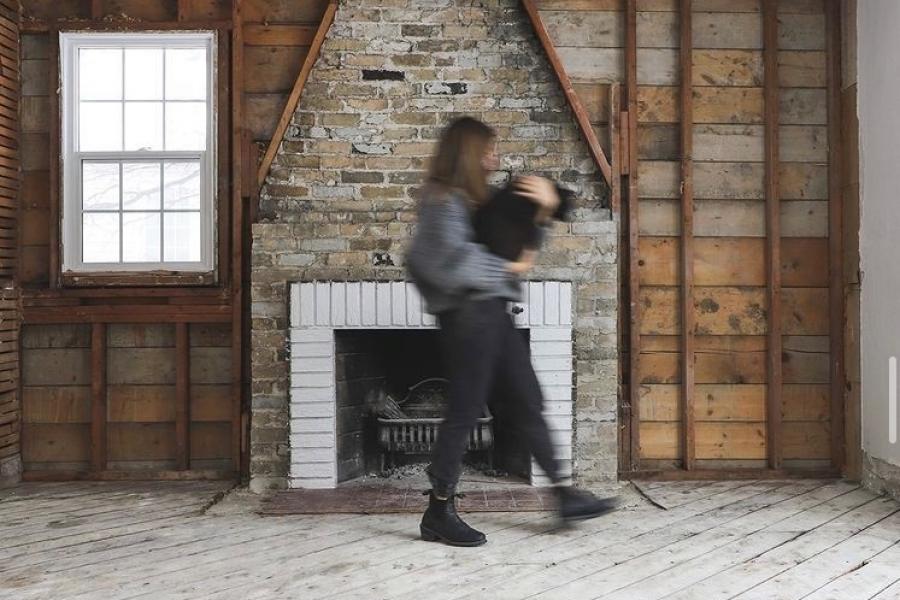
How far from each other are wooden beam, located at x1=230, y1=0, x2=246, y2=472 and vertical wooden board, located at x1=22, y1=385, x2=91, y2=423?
0.81m

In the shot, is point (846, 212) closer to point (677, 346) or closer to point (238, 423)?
point (677, 346)

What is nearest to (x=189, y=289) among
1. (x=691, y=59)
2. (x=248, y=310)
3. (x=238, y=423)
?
(x=248, y=310)

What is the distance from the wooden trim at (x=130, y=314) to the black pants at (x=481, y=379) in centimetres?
181

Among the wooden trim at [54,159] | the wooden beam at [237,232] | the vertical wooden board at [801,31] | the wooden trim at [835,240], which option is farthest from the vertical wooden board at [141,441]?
the vertical wooden board at [801,31]

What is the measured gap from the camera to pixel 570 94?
3793 mm

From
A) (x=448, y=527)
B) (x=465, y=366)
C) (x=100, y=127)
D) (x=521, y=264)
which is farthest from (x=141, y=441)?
(x=521, y=264)

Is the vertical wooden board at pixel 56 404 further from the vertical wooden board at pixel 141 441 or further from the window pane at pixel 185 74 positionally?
the window pane at pixel 185 74

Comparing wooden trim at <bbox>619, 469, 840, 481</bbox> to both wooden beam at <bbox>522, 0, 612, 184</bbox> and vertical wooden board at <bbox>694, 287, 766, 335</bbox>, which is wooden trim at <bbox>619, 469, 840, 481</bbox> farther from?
wooden beam at <bbox>522, 0, 612, 184</bbox>

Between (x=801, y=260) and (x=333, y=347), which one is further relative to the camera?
(x=801, y=260)

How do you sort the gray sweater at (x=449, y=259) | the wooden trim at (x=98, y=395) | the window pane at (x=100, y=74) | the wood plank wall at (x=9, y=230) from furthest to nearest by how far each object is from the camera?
the window pane at (x=100, y=74) → the wooden trim at (x=98, y=395) → the wood plank wall at (x=9, y=230) → the gray sweater at (x=449, y=259)

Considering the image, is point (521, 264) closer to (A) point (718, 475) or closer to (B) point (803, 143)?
(A) point (718, 475)

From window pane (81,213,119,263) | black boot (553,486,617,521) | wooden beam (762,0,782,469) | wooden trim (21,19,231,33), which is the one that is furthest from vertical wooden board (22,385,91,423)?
wooden beam (762,0,782,469)

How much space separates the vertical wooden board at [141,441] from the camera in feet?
13.5

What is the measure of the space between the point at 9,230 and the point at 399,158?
207 cm
